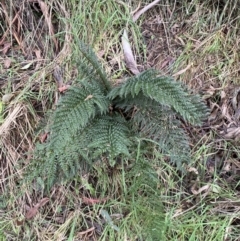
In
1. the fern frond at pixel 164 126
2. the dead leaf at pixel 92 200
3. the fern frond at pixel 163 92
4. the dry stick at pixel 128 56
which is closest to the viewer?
the fern frond at pixel 163 92

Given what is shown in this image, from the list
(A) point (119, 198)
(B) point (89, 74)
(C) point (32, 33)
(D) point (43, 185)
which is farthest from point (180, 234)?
(C) point (32, 33)

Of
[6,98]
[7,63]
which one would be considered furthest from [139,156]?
[7,63]

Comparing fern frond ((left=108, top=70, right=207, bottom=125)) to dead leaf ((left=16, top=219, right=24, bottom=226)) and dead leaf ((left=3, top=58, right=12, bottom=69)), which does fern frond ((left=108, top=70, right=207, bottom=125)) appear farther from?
dead leaf ((left=16, top=219, right=24, bottom=226))

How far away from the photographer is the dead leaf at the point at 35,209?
7.53 feet

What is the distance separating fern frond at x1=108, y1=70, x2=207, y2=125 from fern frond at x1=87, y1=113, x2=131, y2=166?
16 centimetres

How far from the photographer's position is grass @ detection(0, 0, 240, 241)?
2225 mm

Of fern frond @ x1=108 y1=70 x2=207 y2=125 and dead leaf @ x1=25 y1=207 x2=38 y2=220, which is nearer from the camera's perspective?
fern frond @ x1=108 y1=70 x2=207 y2=125

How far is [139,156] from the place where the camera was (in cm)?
221

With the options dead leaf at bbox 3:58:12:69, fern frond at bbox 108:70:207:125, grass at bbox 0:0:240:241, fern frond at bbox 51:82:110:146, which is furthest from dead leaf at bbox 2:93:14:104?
fern frond at bbox 108:70:207:125

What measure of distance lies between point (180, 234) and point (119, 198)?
0.37 m

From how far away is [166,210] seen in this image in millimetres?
2248

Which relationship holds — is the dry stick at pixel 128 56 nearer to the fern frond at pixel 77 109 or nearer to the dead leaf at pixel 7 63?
the fern frond at pixel 77 109

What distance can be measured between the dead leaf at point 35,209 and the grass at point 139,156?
2 centimetres

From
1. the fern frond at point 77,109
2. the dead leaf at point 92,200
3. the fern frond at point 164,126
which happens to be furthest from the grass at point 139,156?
the fern frond at point 77,109
